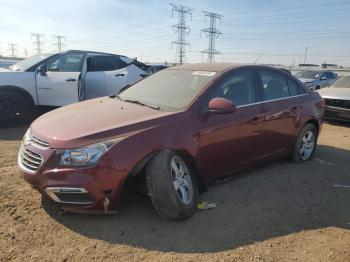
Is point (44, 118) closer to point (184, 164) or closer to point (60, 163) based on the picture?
point (60, 163)

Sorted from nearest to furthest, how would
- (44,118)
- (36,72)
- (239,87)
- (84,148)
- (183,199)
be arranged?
(84,148)
(183,199)
(44,118)
(239,87)
(36,72)

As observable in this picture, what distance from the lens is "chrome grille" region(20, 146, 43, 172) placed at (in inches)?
143

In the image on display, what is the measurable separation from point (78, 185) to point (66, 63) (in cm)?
574

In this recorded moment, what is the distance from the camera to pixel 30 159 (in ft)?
12.4

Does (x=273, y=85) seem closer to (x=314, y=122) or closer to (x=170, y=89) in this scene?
(x=314, y=122)

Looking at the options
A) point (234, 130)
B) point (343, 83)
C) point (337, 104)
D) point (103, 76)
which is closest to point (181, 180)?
point (234, 130)

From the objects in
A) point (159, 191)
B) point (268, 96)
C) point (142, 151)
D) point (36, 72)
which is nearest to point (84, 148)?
point (142, 151)

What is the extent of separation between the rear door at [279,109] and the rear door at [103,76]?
4.38 meters

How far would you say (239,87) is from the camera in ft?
16.3

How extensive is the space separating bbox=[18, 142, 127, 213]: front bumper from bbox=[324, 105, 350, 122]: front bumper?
27.3ft

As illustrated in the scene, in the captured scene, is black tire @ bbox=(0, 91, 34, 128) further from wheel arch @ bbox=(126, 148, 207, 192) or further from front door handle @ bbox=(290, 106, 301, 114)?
front door handle @ bbox=(290, 106, 301, 114)

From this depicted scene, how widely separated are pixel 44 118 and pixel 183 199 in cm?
185

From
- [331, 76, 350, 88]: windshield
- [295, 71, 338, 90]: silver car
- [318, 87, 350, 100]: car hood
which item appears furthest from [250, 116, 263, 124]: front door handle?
[295, 71, 338, 90]: silver car

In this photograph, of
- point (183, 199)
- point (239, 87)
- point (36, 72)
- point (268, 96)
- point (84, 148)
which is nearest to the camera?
point (84, 148)
